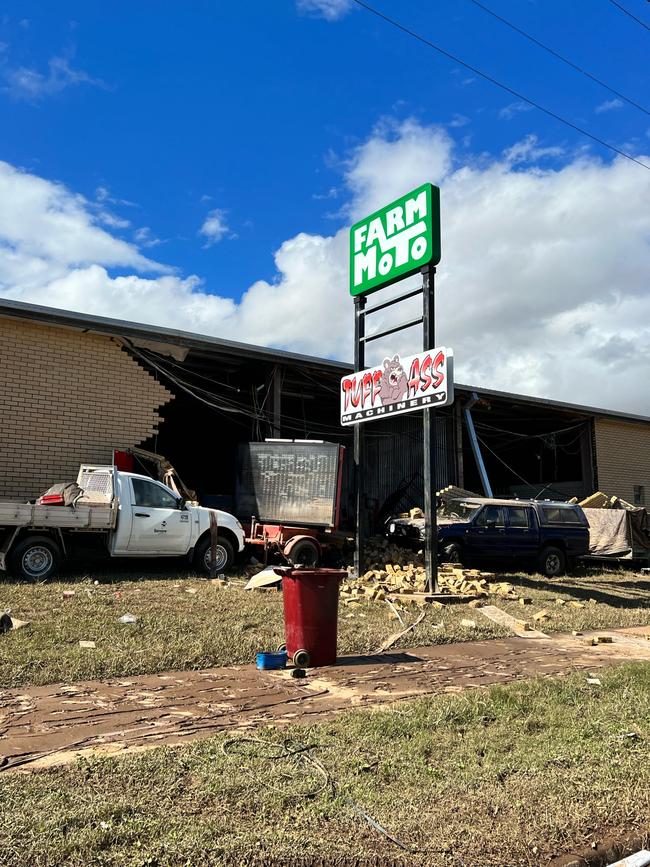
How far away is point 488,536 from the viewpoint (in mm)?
16438

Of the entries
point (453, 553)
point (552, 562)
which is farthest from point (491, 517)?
point (552, 562)

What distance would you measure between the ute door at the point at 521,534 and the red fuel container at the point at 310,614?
10.0m

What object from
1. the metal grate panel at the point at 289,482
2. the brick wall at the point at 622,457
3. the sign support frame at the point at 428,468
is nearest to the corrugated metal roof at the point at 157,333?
the metal grate panel at the point at 289,482

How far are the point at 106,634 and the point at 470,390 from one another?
1663 cm

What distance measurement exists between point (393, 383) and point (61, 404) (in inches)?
289

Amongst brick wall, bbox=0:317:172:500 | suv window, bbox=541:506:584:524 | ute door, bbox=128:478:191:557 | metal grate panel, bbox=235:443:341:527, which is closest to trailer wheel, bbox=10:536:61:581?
ute door, bbox=128:478:191:557

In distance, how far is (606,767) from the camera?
186 inches

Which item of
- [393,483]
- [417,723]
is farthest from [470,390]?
[417,723]

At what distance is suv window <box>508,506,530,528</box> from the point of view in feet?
55.2

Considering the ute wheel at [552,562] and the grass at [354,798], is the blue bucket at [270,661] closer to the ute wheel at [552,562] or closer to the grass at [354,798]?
the grass at [354,798]

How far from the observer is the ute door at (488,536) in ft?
53.5

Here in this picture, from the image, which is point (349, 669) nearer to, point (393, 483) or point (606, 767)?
point (606, 767)

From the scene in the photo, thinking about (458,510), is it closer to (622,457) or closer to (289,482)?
(289,482)

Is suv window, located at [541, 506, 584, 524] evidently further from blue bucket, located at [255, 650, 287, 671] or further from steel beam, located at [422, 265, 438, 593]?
blue bucket, located at [255, 650, 287, 671]
